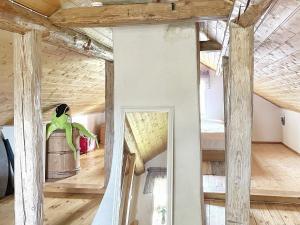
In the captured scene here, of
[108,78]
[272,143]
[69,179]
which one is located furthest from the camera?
[272,143]

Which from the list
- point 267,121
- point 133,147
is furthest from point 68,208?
point 267,121

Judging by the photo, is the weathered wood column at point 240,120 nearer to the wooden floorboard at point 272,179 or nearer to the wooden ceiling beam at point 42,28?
the wooden ceiling beam at point 42,28

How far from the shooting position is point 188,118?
2.53 metres

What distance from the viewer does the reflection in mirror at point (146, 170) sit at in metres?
2.53

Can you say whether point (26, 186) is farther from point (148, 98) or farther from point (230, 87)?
point (230, 87)

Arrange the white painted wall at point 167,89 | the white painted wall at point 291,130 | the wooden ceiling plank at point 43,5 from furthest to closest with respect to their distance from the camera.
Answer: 1. the white painted wall at point 291,130
2. the white painted wall at point 167,89
3. the wooden ceiling plank at point 43,5

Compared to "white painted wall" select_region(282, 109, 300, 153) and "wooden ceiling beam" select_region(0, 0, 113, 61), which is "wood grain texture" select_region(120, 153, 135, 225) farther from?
"white painted wall" select_region(282, 109, 300, 153)

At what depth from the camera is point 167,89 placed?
8.46 feet

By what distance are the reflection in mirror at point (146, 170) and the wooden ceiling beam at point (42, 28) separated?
0.80 m

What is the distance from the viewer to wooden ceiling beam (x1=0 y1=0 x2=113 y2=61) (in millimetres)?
1933

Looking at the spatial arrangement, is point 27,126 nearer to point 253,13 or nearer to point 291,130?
point 253,13

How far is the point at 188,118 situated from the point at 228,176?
57 centimetres

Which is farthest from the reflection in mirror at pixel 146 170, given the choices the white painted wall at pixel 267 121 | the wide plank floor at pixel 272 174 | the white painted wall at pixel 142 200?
the white painted wall at pixel 267 121

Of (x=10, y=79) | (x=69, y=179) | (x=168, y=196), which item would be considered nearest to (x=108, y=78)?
(x=10, y=79)
